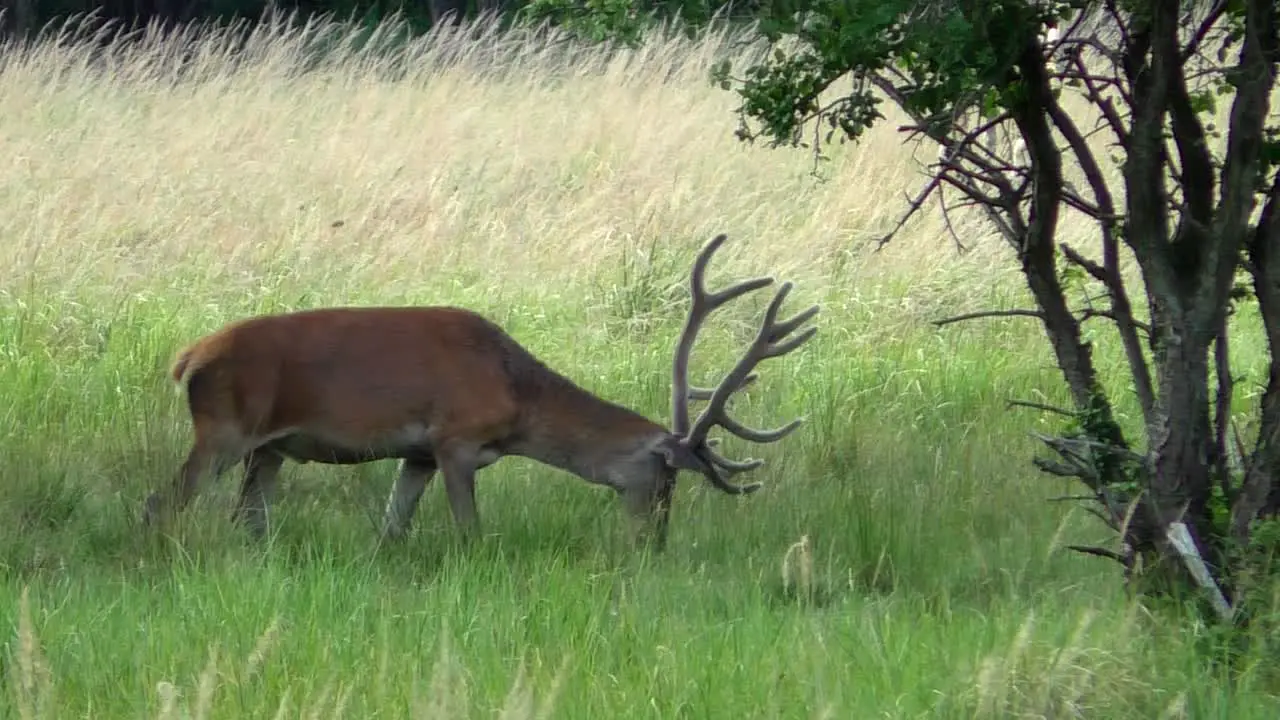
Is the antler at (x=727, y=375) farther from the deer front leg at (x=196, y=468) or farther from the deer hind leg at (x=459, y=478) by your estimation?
the deer front leg at (x=196, y=468)

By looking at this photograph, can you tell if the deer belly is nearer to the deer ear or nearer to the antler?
the deer ear

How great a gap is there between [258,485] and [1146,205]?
311 cm

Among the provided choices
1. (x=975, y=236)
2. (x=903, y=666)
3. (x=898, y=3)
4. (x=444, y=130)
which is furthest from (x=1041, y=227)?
(x=444, y=130)

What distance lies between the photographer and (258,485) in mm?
6133

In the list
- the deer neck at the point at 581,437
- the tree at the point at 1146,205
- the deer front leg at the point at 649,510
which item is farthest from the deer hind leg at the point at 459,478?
the tree at the point at 1146,205

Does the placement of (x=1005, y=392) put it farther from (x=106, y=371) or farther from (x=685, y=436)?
→ (x=106, y=371)

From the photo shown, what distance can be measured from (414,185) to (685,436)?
582 centimetres

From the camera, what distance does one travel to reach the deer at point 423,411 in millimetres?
5793

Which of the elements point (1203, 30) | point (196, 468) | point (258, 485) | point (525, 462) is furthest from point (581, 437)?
point (1203, 30)

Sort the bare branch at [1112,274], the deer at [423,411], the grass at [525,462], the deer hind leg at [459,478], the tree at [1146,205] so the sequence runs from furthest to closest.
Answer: the deer hind leg at [459,478] → the deer at [423,411] → the bare branch at [1112,274] → the tree at [1146,205] → the grass at [525,462]

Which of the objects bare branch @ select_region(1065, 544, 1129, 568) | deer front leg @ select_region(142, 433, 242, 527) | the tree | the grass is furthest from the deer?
bare branch @ select_region(1065, 544, 1129, 568)

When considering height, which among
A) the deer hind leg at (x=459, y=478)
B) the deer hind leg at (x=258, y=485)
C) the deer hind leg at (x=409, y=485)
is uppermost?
the deer hind leg at (x=459, y=478)

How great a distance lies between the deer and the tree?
1.01 metres

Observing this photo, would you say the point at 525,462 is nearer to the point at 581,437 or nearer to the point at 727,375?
the point at 581,437
